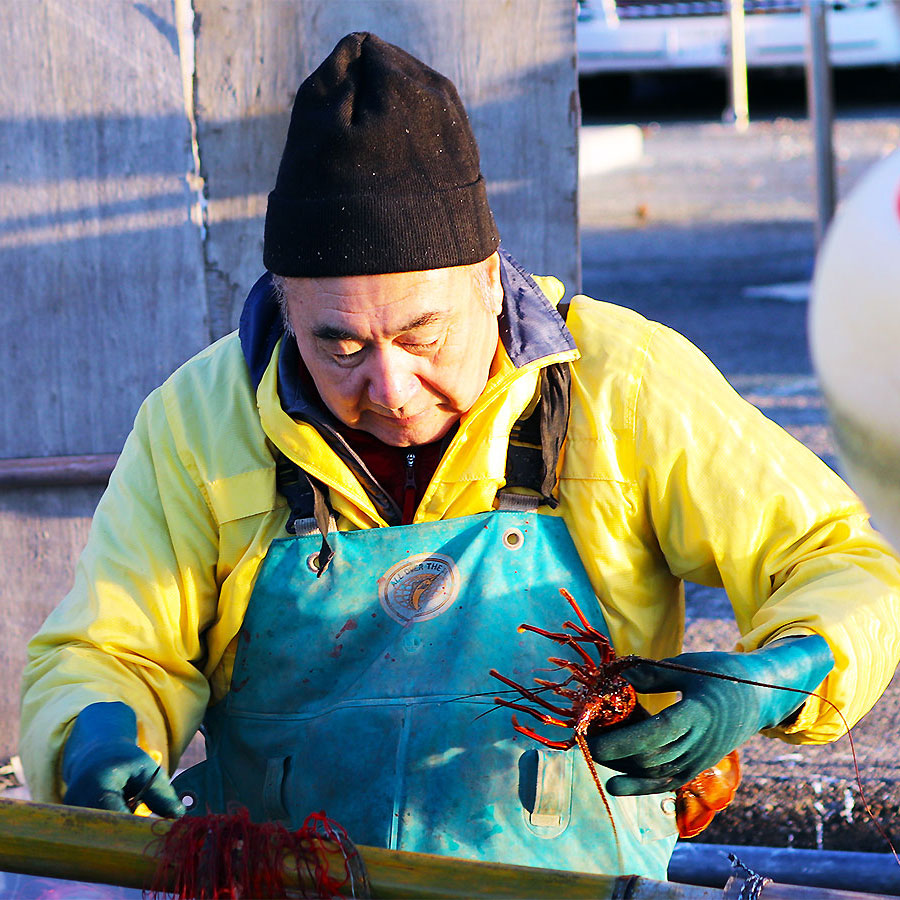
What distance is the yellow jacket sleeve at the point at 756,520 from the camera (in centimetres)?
203

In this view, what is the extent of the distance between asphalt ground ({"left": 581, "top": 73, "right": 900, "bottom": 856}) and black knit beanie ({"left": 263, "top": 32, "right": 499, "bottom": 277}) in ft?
2.69

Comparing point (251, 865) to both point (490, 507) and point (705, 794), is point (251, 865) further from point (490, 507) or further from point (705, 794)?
point (705, 794)

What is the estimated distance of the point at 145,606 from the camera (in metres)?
2.25

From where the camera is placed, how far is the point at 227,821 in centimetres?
169

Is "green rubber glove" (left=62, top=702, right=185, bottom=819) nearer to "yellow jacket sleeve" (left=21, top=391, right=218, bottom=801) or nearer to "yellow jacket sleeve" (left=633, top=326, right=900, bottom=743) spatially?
"yellow jacket sleeve" (left=21, top=391, right=218, bottom=801)

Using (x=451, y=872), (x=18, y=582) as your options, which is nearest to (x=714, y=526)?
(x=451, y=872)

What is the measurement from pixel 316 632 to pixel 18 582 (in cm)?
156

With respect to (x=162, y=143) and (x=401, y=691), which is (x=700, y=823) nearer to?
(x=401, y=691)

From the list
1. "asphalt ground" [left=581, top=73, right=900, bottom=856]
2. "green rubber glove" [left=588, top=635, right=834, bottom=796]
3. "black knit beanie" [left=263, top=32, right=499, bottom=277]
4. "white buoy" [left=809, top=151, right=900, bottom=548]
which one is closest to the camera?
"white buoy" [left=809, top=151, right=900, bottom=548]

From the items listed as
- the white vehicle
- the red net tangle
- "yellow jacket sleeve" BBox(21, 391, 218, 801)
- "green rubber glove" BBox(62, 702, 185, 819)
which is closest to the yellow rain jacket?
"yellow jacket sleeve" BBox(21, 391, 218, 801)

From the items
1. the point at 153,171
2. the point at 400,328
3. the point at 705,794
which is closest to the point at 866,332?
the point at 400,328

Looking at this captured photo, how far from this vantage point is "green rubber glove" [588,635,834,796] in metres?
1.84

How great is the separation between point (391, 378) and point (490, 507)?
0.31 metres

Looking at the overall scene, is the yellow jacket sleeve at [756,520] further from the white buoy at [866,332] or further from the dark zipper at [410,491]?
the white buoy at [866,332]
